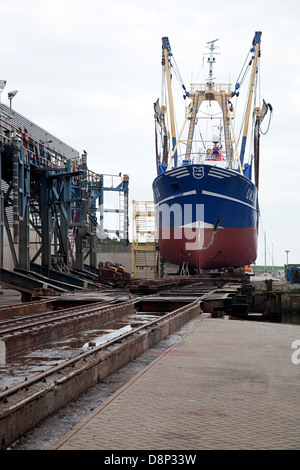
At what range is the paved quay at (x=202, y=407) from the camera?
4.57 m

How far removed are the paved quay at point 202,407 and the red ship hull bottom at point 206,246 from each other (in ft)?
75.0

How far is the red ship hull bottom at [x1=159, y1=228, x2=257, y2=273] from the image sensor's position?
3225cm

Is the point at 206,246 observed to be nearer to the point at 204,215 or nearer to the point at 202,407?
the point at 204,215

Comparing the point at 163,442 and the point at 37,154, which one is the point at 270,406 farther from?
the point at 37,154

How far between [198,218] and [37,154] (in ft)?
33.1

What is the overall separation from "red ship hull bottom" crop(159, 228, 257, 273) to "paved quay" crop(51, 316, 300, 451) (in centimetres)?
2287

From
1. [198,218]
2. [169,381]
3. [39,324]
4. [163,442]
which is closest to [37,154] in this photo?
[198,218]

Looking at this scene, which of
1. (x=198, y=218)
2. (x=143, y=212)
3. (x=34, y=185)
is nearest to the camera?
(x=34, y=185)

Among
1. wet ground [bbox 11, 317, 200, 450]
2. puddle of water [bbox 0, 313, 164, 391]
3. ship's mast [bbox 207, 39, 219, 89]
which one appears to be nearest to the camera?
wet ground [bbox 11, 317, 200, 450]

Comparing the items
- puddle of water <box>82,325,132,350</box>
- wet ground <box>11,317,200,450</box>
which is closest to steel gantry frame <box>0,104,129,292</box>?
puddle of water <box>82,325,132,350</box>

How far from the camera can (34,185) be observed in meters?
29.0

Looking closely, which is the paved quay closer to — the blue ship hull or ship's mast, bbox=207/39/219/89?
the blue ship hull

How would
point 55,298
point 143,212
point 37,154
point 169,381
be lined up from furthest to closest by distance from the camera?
point 143,212
point 37,154
point 55,298
point 169,381

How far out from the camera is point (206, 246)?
32406mm
